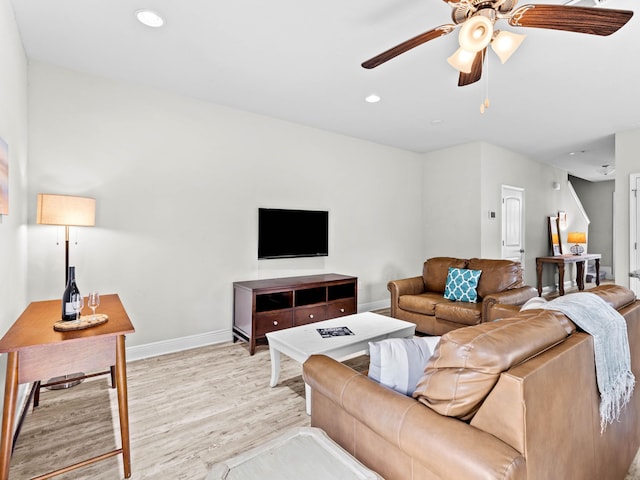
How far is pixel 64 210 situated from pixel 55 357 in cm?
139

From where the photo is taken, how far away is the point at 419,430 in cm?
105

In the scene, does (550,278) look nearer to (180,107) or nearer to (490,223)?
(490,223)

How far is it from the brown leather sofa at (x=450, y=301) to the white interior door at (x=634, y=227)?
2.25 m

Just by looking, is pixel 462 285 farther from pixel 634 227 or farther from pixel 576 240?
pixel 576 240

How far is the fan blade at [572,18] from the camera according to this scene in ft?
5.13

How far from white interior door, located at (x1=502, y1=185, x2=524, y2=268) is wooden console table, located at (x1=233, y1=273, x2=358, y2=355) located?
3.13m

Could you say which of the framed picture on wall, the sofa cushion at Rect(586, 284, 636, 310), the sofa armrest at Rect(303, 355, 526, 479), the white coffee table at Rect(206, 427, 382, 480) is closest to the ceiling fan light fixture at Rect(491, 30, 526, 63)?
the sofa cushion at Rect(586, 284, 636, 310)

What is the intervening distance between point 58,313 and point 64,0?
6.45 ft

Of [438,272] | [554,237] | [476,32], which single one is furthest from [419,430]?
[554,237]

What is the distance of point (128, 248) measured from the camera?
322 centimetres

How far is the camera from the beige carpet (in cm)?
180

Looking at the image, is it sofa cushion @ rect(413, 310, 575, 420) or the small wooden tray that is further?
the small wooden tray

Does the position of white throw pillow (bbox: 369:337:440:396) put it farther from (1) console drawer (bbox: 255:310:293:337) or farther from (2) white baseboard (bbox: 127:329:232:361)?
(2) white baseboard (bbox: 127:329:232:361)

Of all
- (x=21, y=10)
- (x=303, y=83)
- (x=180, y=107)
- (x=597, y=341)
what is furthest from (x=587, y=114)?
(x=21, y=10)
